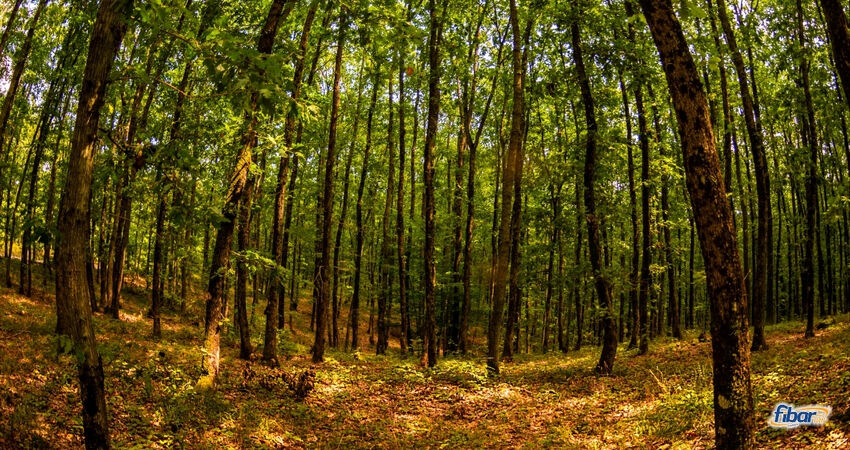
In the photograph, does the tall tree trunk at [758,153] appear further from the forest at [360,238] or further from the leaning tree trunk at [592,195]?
the leaning tree trunk at [592,195]

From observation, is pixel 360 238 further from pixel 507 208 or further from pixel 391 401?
pixel 391 401

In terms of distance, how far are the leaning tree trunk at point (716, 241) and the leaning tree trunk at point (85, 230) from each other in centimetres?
615

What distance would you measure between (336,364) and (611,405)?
959 cm

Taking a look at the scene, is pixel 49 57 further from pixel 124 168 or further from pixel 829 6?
pixel 829 6

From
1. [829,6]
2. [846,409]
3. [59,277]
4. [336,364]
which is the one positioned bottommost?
[336,364]

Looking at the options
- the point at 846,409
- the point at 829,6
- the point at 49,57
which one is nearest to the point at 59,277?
the point at 829,6

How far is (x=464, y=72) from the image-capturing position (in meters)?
17.2

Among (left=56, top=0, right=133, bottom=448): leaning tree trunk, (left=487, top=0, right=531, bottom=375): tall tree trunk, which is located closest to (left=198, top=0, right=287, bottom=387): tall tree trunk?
(left=56, top=0, right=133, bottom=448): leaning tree trunk

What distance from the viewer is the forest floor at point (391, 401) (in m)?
7.05

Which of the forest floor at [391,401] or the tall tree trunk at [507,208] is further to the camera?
the tall tree trunk at [507,208]

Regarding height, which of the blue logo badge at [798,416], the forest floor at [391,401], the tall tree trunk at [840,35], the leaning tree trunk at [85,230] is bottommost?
the forest floor at [391,401]

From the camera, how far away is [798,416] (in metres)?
6.80

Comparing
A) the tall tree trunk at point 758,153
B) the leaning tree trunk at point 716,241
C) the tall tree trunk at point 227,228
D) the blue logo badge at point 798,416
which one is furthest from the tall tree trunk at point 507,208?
the leaning tree trunk at point 716,241

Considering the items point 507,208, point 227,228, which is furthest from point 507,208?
point 227,228
